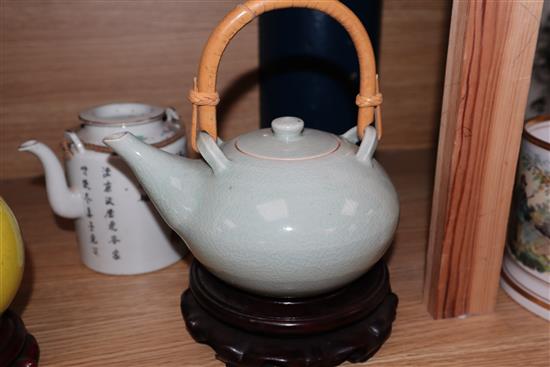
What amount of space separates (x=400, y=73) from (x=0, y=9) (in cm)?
84

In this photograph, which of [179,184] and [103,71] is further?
[103,71]

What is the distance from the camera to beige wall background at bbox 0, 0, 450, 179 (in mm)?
1116

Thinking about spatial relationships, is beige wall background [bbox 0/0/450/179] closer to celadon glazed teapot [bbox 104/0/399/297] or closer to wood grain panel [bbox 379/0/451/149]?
wood grain panel [bbox 379/0/451/149]

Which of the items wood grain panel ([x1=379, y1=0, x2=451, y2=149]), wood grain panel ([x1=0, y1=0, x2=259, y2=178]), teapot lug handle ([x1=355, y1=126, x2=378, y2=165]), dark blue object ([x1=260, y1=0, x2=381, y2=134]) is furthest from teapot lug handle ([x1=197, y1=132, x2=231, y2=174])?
wood grain panel ([x1=379, y1=0, x2=451, y2=149])

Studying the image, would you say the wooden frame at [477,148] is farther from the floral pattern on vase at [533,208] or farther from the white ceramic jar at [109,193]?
the white ceramic jar at [109,193]

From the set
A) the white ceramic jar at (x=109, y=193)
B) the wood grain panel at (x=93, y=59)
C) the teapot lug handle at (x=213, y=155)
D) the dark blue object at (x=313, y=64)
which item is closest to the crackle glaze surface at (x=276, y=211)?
the teapot lug handle at (x=213, y=155)

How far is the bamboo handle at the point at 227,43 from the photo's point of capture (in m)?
0.67

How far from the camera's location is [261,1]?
26.1 inches

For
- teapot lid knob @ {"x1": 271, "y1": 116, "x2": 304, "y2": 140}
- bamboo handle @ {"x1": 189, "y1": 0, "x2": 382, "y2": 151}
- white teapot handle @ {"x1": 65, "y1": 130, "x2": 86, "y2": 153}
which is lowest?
white teapot handle @ {"x1": 65, "y1": 130, "x2": 86, "y2": 153}

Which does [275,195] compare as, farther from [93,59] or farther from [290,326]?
[93,59]

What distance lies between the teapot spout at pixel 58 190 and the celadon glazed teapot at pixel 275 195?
0.20 meters

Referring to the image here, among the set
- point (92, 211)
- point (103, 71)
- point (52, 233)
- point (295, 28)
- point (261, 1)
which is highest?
point (261, 1)

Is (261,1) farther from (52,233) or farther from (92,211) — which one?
(52,233)

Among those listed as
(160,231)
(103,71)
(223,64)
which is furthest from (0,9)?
(160,231)
